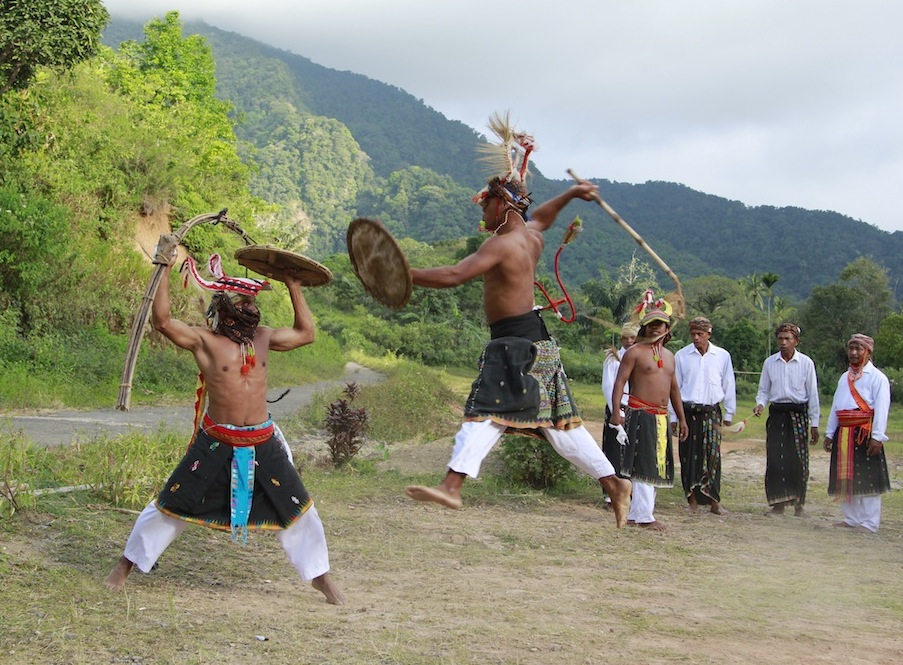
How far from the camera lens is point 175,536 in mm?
5203

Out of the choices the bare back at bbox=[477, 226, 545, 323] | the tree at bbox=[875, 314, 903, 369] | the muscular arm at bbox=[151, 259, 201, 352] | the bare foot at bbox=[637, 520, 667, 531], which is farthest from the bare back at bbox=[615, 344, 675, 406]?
the tree at bbox=[875, 314, 903, 369]

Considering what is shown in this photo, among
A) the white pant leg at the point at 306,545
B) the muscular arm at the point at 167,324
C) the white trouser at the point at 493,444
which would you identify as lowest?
the white pant leg at the point at 306,545

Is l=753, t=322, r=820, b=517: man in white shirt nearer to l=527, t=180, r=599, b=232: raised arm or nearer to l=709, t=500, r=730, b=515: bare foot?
l=709, t=500, r=730, b=515: bare foot

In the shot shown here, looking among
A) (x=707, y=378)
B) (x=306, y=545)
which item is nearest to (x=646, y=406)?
(x=707, y=378)

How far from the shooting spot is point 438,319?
1793 inches

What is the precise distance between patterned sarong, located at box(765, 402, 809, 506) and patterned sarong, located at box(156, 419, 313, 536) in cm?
607

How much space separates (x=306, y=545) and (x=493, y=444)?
1.14m

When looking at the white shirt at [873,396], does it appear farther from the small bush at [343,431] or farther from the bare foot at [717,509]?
the small bush at [343,431]

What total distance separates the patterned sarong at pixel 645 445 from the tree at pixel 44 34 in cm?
1128

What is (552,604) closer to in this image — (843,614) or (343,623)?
(343,623)

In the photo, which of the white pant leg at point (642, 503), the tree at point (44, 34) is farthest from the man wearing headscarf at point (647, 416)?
the tree at point (44, 34)

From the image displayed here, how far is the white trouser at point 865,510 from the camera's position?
9.06m

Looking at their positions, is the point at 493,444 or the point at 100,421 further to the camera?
the point at 100,421

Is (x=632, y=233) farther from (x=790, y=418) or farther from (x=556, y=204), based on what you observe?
(x=790, y=418)
